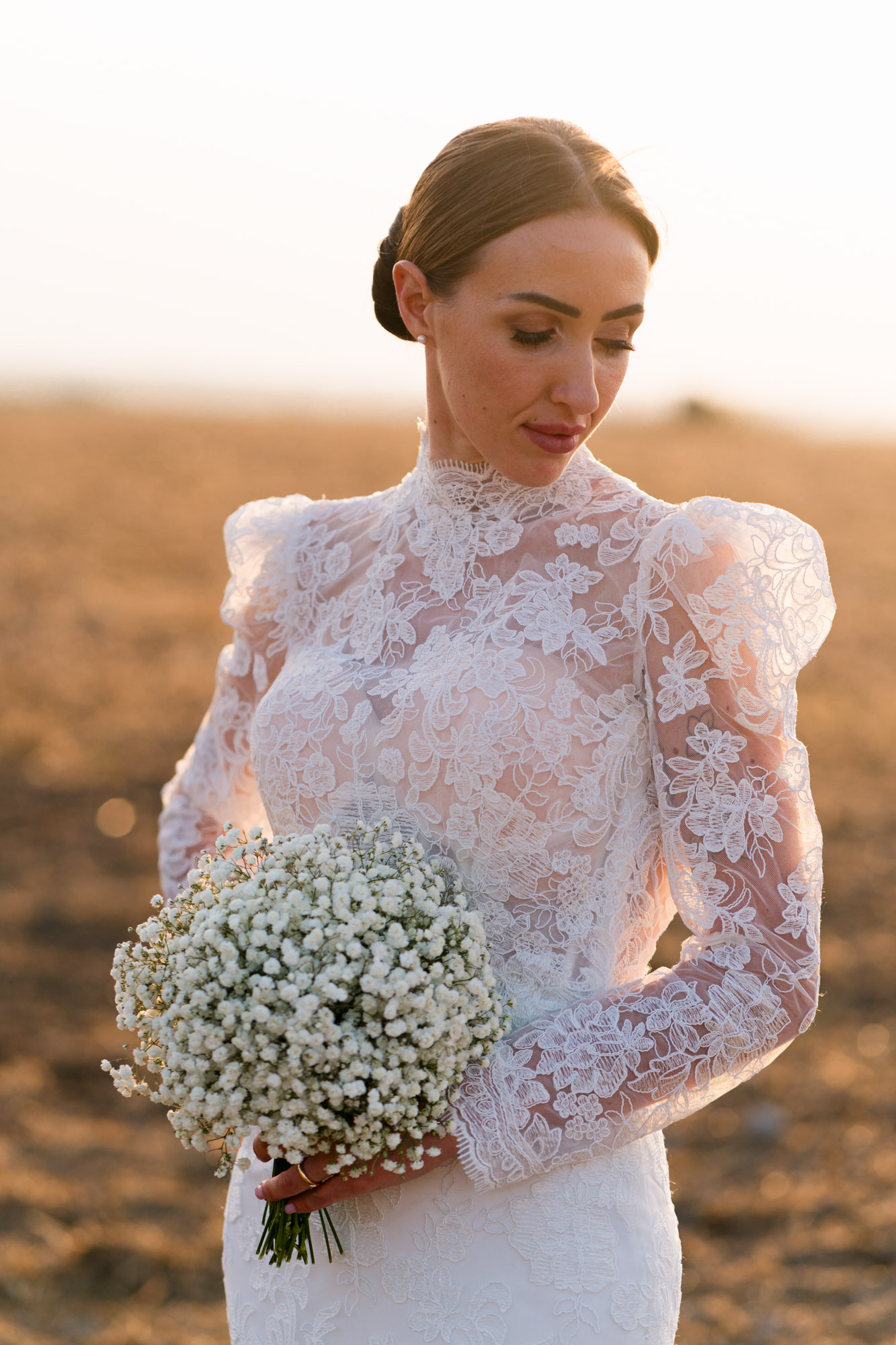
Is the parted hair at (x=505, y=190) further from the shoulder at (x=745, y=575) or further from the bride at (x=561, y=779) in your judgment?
the shoulder at (x=745, y=575)

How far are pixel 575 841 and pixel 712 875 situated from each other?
263mm

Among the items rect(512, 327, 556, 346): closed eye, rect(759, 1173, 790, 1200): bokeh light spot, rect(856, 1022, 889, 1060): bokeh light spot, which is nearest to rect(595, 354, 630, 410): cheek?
rect(512, 327, 556, 346): closed eye

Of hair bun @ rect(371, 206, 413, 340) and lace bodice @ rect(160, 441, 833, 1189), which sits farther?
hair bun @ rect(371, 206, 413, 340)

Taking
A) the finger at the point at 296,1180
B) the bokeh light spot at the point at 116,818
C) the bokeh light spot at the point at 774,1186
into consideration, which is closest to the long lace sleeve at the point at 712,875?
the finger at the point at 296,1180

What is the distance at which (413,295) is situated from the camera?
8.34ft

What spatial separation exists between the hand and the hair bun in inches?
67.0

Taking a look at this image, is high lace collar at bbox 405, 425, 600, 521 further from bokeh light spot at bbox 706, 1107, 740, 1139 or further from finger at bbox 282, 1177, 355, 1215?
bokeh light spot at bbox 706, 1107, 740, 1139

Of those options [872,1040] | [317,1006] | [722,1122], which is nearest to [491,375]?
[317,1006]

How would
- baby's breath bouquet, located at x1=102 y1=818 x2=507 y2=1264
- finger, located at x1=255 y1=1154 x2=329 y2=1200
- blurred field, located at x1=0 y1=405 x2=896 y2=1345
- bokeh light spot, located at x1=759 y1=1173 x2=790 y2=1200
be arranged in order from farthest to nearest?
bokeh light spot, located at x1=759 y1=1173 x2=790 y2=1200
blurred field, located at x1=0 y1=405 x2=896 y2=1345
finger, located at x1=255 y1=1154 x2=329 y2=1200
baby's breath bouquet, located at x1=102 y1=818 x2=507 y2=1264

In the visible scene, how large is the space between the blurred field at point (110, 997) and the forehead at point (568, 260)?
1898mm

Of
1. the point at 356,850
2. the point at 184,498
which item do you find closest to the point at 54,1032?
the point at 356,850

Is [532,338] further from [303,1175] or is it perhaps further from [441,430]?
[303,1175]

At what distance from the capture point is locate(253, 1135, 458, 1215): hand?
2162 mm

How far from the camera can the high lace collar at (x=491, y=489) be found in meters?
2.53
